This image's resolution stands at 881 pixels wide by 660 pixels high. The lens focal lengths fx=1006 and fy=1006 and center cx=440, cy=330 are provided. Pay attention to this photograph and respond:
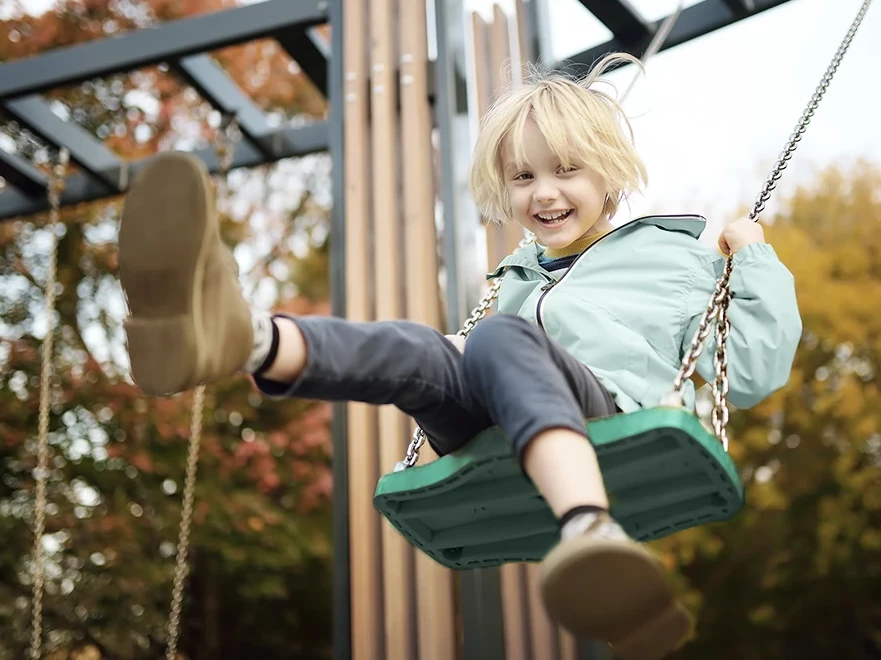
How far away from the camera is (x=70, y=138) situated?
150 inches

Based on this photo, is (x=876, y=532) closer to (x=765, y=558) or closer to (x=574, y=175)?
(x=765, y=558)

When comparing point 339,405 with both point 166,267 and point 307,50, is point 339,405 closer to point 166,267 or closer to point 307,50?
point 307,50

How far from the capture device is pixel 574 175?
5.05 ft

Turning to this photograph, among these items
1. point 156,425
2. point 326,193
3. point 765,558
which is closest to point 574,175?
point 156,425

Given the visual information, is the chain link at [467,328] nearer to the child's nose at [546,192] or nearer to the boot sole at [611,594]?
the child's nose at [546,192]

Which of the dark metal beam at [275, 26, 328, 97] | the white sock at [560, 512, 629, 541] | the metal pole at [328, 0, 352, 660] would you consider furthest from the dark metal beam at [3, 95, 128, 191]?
the white sock at [560, 512, 629, 541]

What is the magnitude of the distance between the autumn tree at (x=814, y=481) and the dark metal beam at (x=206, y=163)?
14.4ft

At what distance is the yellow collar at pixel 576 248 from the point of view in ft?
5.46

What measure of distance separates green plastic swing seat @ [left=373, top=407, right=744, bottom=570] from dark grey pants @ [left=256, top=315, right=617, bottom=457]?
0.06 meters

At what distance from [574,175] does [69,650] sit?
16.8 feet

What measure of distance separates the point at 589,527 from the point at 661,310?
0.55 m

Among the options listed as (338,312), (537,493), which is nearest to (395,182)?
(338,312)

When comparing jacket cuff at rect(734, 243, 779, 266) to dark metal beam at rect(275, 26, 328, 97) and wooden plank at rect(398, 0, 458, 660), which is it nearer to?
wooden plank at rect(398, 0, 458, 660)

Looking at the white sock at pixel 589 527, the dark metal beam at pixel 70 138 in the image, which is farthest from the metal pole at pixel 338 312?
the white sock at pixel 589 527
